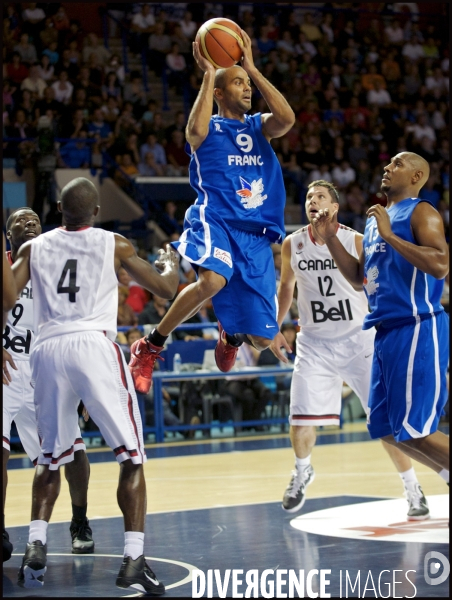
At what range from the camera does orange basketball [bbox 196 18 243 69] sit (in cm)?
594

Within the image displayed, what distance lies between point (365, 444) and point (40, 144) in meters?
6.73

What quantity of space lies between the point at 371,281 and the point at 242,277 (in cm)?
98

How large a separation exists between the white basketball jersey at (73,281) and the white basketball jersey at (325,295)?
2764 mm

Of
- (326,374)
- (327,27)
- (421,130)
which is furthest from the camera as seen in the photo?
(327,27)

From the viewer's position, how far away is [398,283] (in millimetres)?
5473

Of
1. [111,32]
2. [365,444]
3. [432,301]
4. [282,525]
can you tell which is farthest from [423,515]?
[111,32]

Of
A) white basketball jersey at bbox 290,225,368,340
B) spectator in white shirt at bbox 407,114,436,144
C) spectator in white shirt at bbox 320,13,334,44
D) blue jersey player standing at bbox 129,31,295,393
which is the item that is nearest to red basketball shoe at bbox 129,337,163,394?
blue jersey player standing at bbox 129,31,295,393

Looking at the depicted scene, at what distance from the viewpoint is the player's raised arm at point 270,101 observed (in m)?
5.92

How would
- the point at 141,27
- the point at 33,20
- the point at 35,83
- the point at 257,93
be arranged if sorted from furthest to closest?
the point at 257,93 < the point at 141,27 < the point at 33,20 < the point at 35,83

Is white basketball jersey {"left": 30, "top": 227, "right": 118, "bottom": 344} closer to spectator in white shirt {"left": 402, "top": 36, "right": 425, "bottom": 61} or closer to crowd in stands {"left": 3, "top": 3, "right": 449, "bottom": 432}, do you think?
crowd in stands {"left": 3, "top": 3, "right": 449, "bottom": 432}

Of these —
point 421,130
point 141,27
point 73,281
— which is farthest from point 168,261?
point 421,130

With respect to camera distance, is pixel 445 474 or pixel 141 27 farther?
pixel 141 27

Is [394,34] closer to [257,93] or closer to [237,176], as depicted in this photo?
[257,93]

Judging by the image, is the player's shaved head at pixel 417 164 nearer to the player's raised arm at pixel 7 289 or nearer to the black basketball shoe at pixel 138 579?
the player's raised arm at pixel 7 289
